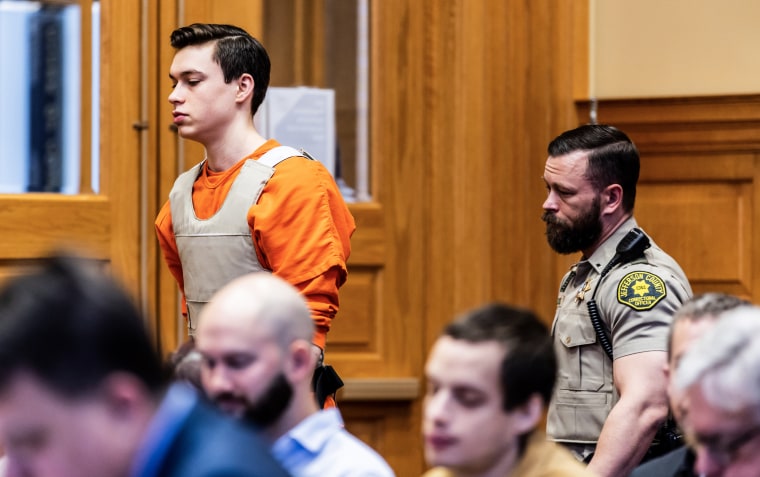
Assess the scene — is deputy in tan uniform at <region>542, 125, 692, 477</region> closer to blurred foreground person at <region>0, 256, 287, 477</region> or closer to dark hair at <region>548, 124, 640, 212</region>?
dark hair at <region>548, 124, 640, 212</region>

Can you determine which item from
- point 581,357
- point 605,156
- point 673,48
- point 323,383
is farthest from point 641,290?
point 673,48

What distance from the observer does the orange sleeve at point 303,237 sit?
3139mm

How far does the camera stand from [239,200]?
3242 mm

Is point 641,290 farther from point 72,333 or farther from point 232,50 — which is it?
point 72,333

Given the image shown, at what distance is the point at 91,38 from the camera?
440 centimetres

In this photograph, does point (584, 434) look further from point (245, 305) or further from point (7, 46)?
point (7, 46)

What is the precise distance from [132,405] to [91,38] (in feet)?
10.6

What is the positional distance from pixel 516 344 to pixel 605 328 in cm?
122

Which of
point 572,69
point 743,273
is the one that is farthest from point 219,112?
point 743,273

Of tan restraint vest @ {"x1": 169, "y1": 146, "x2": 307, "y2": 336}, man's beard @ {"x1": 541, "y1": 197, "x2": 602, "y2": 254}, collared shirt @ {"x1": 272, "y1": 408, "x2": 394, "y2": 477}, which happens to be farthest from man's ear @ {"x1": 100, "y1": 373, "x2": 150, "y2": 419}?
man's beard @ {"x1": 541, "y1": 197, "x2": 602, "y2": 254}

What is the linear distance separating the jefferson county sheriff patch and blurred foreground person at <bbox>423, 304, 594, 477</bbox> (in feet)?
3.57

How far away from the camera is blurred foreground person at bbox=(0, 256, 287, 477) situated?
134cm

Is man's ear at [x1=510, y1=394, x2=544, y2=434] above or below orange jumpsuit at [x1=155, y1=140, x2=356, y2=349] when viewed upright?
below

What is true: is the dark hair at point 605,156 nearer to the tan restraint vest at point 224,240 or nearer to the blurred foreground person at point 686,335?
the tan restraint vest at point 224,240
